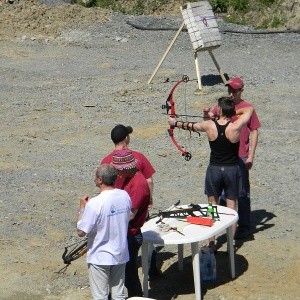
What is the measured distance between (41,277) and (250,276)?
2.13 meters

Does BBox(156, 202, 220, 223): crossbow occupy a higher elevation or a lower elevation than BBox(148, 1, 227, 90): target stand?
lower

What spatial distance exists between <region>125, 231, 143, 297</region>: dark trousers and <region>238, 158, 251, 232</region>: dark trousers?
196cm

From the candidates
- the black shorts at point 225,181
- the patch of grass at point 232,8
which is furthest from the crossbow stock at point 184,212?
the patch of grass at point 232,8

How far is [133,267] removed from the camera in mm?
6746

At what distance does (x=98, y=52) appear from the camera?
63.7ft

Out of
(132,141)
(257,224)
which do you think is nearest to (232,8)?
(132,141)

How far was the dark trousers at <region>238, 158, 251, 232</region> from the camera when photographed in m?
8.34

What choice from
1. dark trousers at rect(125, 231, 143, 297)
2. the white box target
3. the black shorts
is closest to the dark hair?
the black shorts

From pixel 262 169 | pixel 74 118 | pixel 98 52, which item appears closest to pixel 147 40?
pixel 98 52

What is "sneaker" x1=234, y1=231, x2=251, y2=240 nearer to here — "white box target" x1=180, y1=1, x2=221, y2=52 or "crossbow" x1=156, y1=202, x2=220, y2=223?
"crossbow" x1=156, y1=202, x2=220, y2=223

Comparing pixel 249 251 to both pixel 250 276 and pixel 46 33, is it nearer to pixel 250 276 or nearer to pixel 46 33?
pixel 250 276

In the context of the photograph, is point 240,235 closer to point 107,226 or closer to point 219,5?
point 107,226

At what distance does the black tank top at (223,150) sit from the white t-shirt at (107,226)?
1.87 metres

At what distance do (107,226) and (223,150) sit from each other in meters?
2.11
